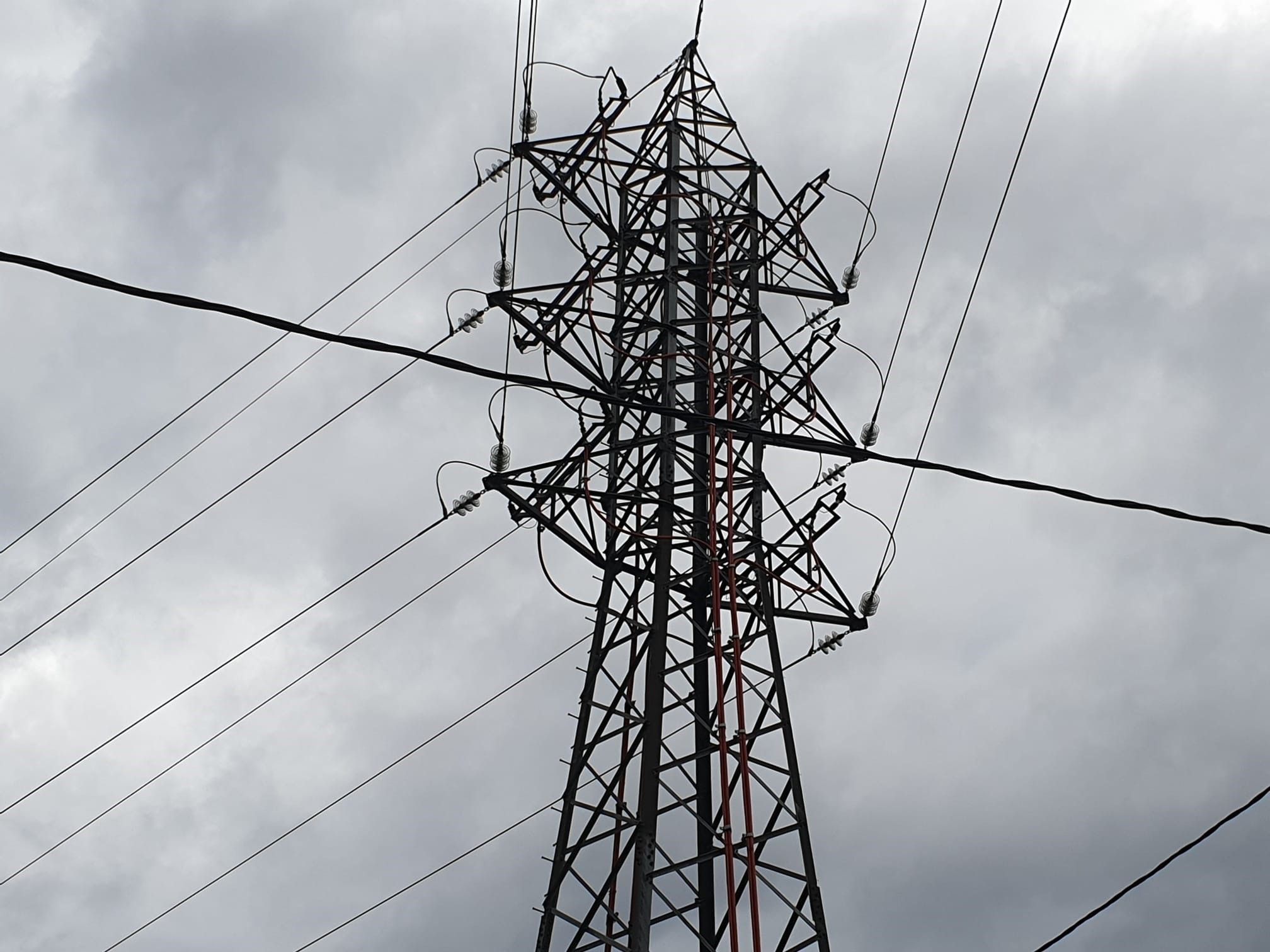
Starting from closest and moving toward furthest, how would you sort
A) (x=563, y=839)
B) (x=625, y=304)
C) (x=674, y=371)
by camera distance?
(x=563, y=839) < (x=674, y=371) < (x=625, y=304)

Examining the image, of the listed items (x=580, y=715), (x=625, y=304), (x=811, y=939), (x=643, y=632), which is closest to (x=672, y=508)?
(x=643, y=632)

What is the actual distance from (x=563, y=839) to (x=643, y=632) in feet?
6.23

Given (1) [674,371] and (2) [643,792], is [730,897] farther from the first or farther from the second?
(1) [674,371]

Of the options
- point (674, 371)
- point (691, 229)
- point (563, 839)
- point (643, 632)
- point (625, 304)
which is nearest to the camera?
point (563, 839)

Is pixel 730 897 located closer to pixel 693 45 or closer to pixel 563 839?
pixel 563 839

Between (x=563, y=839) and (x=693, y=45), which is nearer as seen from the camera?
(x=563, y=839)

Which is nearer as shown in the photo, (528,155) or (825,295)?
(528,155)

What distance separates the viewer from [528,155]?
45.2ft

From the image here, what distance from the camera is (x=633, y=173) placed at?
1455 centimetres

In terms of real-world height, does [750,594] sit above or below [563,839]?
above

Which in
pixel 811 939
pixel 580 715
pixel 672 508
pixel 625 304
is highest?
pixel 625 304

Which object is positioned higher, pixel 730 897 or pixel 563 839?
pixel 563 839

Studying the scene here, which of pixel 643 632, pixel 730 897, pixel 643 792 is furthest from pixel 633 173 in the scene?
pixel 730 897

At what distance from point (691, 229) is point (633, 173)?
895 mm
